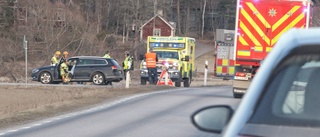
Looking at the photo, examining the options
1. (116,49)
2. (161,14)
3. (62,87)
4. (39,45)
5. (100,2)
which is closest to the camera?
(62,87)

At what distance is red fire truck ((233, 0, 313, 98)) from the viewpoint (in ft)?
66.9

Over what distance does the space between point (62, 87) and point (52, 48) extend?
52.5 ft

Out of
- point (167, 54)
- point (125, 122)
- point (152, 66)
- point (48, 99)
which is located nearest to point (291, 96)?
point (125, 122)

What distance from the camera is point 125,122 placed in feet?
49.0

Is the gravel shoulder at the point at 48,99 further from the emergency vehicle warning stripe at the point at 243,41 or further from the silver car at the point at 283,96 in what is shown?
the silver car at the point at 283,96

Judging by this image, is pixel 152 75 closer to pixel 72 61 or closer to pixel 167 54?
pixel 167 54

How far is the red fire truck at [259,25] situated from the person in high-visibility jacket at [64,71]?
38.1 ft

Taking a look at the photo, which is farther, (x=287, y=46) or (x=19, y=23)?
(x=19, y=23)

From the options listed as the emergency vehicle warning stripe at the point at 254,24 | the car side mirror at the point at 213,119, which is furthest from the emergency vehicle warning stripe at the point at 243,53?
the car side mirror at the point at 213,119

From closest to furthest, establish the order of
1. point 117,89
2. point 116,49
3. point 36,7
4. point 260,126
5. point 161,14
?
1. point 260,126
2. point 117,89
3. point 36,7
4. point 116,49
5. point 161,14

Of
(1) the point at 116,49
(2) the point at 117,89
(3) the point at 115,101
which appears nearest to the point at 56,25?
(1) the point at 116,49

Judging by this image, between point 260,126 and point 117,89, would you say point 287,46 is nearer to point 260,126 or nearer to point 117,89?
point 260,126

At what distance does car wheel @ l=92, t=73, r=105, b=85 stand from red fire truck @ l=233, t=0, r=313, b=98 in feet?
39.1

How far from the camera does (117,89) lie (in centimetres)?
2572
